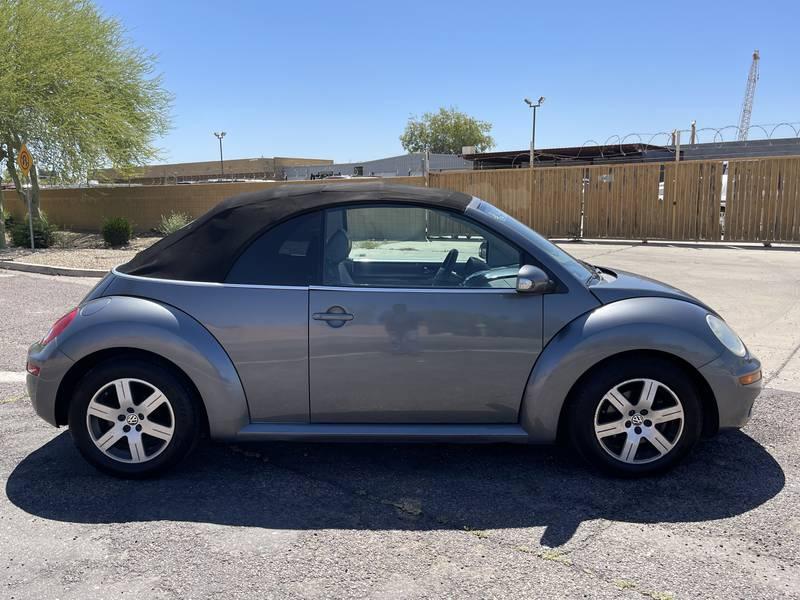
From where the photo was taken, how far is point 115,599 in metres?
2.73

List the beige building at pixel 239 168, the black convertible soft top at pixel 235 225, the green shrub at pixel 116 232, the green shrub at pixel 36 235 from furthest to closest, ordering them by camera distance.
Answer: the beige building at pixel 239 168, the green shrub at pixel 116 232, the green shrub at pixel 36 235, the black convertible soft top at pixel 235 225

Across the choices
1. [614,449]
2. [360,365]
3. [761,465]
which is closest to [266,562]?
[360,365]

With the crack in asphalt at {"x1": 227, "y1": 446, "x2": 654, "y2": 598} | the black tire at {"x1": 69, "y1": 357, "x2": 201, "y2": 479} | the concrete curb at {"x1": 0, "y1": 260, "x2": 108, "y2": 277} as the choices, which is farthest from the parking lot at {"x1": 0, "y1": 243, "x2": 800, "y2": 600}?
the concrete curb at {"x1": 0, "y1": 260, "x2": 108, "y2": 277}

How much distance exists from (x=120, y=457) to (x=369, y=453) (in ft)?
4.75

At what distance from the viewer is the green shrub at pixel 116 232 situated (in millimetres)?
20203

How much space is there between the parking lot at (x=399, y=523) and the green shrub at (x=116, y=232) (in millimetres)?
16836

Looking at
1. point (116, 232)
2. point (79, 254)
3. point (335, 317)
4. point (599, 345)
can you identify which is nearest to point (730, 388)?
point (599, 345)

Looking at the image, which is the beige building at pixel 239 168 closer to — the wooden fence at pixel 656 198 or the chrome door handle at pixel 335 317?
the wooden fence at pixel 656 198

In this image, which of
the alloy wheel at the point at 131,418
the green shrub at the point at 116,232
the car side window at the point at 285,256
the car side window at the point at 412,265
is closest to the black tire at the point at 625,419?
the car side window at the point at 412,265

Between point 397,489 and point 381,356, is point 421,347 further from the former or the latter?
point 397,489

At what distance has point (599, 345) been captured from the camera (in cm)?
354

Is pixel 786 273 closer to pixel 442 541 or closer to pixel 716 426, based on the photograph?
pixel 716 426

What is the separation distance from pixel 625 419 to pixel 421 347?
3.88 ft

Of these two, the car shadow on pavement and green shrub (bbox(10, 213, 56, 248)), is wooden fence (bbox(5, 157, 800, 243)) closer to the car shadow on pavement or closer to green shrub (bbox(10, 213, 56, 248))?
green shrub (bbox(10, 213, 56, 248))
